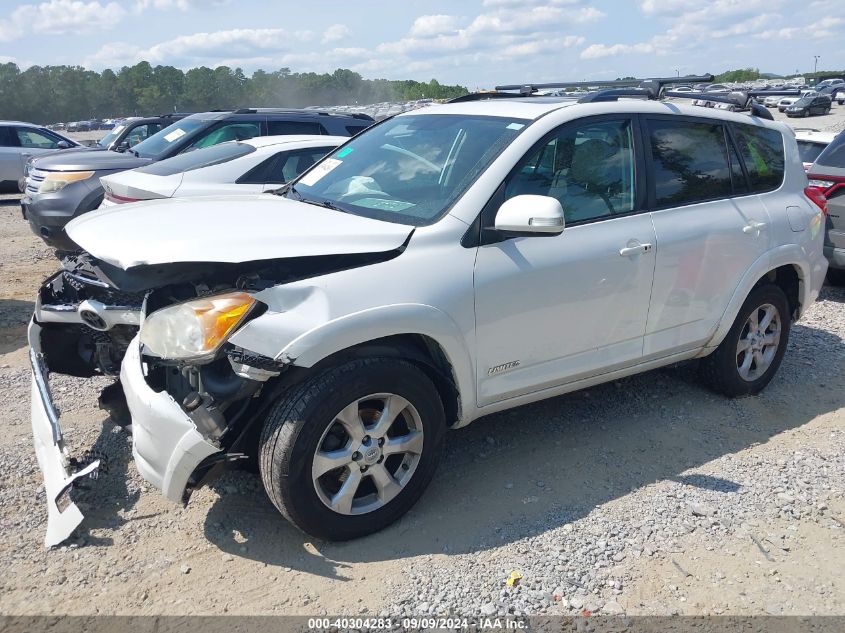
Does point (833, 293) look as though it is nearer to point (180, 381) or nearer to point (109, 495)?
point (180, 381)

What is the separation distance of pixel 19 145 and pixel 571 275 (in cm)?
1530

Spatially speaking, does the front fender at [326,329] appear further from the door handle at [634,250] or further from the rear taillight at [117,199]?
the rear taillight at [117,199]

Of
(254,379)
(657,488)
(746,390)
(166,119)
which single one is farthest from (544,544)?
(166,119)

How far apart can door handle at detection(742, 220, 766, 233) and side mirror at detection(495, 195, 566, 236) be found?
175cm

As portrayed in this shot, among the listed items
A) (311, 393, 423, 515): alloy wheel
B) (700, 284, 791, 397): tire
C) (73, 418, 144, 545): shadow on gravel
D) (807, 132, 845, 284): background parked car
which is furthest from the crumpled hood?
(807, 132, 845, 284): background parked car

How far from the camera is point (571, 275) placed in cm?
367

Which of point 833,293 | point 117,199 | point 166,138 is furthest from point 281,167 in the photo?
point 833,293

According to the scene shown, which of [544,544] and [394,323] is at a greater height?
[394,323]

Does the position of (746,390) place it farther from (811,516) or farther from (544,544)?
(544,544)

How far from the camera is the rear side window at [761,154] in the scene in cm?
470

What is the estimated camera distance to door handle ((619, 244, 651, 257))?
3865 mm

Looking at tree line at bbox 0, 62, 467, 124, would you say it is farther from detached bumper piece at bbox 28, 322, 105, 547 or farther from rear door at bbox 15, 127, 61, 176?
detached bumper piece at bbox 28, 322, 105, 547

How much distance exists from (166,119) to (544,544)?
37.9 feet

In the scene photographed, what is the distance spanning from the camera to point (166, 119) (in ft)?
41.9
